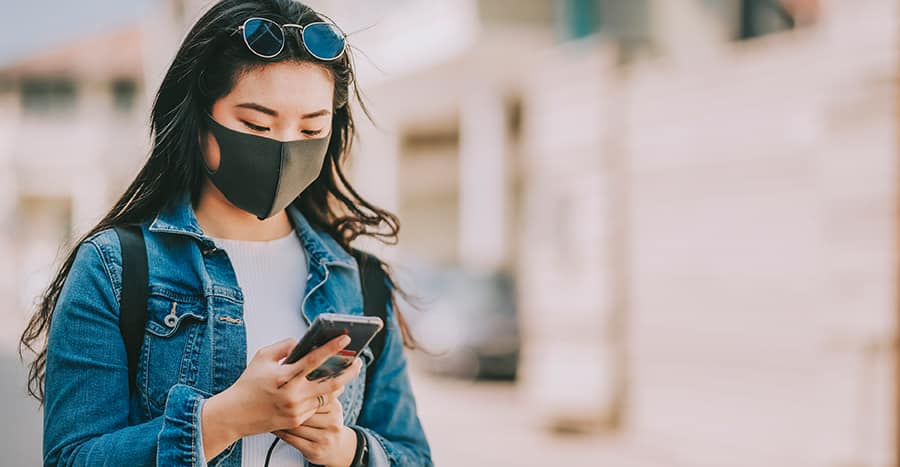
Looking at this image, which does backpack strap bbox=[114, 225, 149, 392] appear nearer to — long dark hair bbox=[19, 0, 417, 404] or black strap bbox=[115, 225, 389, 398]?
black strap bbox=[115, 225, 389, 398]

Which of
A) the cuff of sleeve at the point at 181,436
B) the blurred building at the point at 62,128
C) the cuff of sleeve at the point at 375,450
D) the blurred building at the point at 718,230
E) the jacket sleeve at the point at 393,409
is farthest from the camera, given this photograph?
the blurred building at the point at 62,128

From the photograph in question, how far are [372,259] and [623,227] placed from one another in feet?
27.7

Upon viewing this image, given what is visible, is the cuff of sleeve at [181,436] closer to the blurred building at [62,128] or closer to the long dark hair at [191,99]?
the long dark hair at [191,99]

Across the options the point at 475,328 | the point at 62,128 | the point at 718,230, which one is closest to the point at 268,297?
the point at 718,230

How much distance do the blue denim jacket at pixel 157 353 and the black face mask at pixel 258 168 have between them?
0.10 meters

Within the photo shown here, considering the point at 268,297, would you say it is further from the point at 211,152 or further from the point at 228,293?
the point at 211,152

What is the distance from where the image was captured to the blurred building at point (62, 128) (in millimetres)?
38125

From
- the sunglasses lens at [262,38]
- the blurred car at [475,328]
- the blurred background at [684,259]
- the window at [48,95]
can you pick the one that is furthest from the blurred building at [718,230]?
the window at [48,95]

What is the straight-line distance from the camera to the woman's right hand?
5.65ft

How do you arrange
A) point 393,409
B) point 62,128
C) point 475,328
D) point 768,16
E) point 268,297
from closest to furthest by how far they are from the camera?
point 268,297 < point 393,409 < point 768,16 < point 475,328 < point 62,128

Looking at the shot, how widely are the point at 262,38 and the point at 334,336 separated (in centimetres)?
57

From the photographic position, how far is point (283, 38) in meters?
1.96

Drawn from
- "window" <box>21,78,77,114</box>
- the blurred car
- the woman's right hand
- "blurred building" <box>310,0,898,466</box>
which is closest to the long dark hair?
the woman's right hand

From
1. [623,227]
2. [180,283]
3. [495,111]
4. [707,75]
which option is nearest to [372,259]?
[180,283]
